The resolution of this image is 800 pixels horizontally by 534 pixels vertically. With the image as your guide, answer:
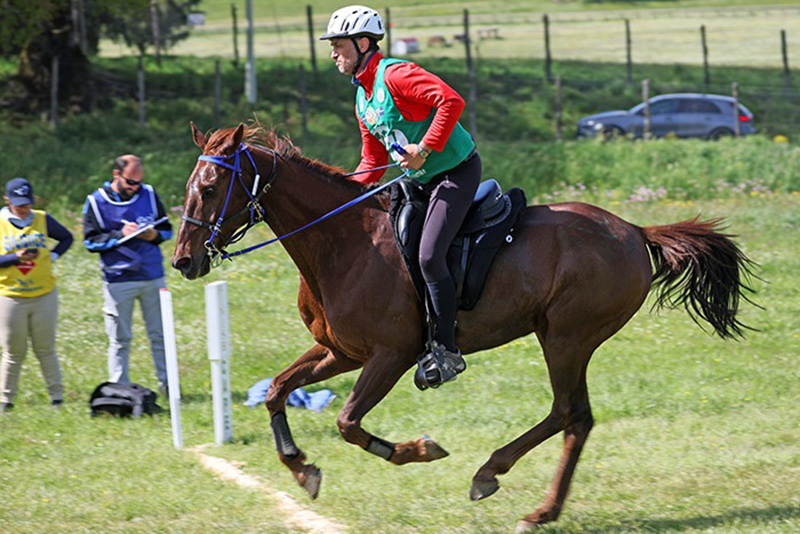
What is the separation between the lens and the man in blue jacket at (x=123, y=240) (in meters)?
10.2

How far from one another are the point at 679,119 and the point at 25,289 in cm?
2298

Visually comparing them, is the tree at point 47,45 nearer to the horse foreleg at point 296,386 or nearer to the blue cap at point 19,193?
the blue cap at point 19,193

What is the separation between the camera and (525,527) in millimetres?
6570

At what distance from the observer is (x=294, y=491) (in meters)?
7.45

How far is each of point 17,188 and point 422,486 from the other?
4739 mm

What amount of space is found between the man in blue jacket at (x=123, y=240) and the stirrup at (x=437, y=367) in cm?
446

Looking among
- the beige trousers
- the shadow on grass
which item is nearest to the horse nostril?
the shadow on grass

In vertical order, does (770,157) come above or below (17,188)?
below

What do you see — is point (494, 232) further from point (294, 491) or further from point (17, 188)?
point (17, 188)

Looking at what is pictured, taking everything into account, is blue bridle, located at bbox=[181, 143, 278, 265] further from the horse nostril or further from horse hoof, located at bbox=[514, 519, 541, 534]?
horse hoof, located at bbox=[514, 519, 541, 534]

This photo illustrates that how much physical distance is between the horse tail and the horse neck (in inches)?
81.5

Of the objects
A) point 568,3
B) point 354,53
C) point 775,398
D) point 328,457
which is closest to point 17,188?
point 328,457

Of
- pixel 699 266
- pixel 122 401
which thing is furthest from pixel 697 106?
pixel 699 266

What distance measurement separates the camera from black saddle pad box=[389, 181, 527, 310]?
6633mm
